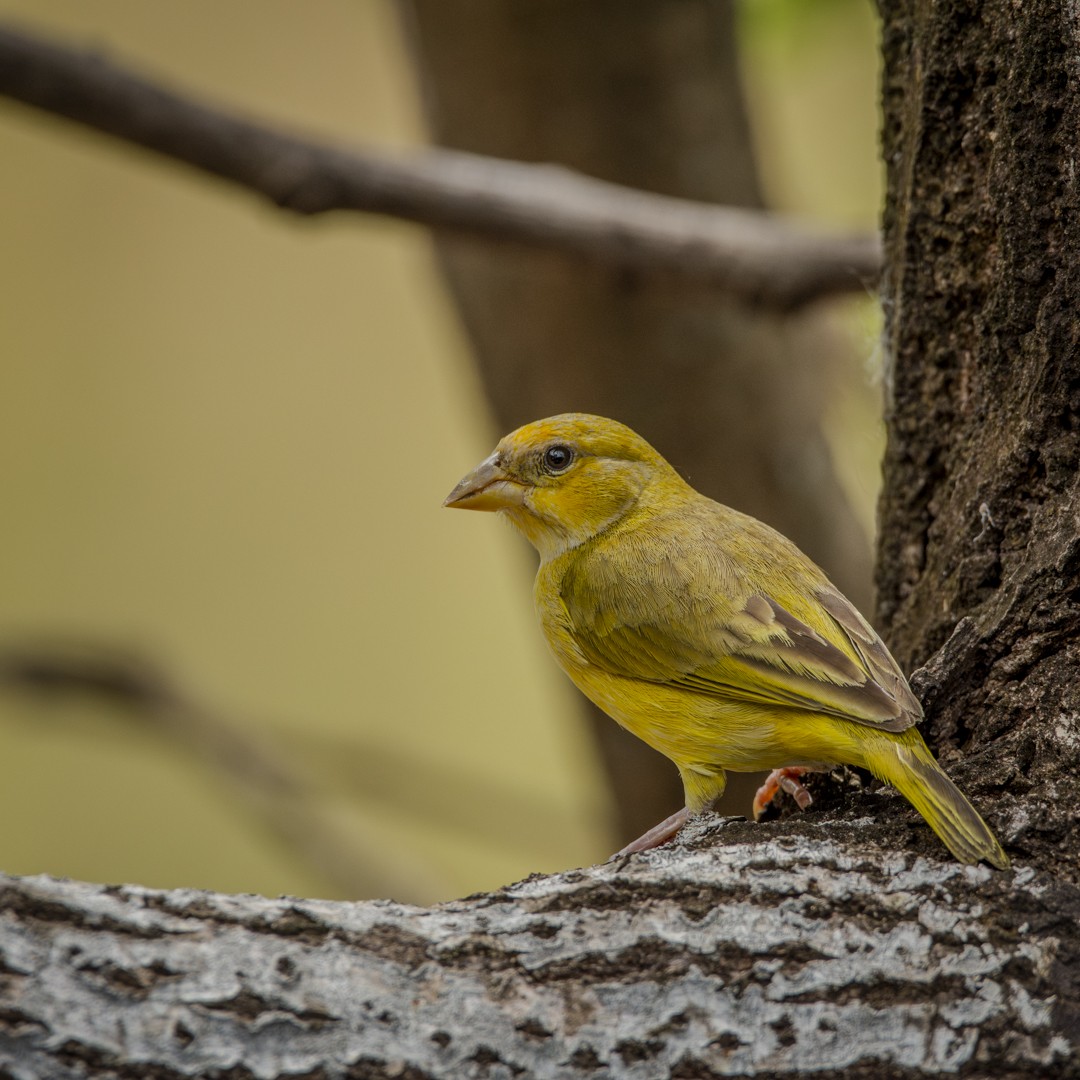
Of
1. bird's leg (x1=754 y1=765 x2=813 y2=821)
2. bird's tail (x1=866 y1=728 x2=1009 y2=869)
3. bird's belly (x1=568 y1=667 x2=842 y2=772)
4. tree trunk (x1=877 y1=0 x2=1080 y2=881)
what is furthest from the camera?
bird's leg (x1=754 y1=765 x2=813 y2=821)

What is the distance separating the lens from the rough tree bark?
159 cm

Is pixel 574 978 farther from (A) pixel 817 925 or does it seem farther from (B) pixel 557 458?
(B) pixel 557 458

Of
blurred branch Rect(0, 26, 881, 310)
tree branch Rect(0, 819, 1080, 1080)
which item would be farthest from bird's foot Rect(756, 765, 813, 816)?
blurred branch Rect(0, 26, 881, 310)

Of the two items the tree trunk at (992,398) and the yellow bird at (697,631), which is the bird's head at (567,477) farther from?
the tree trunk at (992,398)

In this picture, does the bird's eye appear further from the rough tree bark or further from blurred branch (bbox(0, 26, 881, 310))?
blurred branch (bbox(0, 26, 881, 310))

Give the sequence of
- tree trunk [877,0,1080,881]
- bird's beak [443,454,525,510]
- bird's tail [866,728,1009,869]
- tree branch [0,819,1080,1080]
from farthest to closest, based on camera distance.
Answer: bird's beak [443,454,525,510], tree trunk [877,0,1080,881], bird's tail [866,728,1009,869], tree branch [0,819,1080,1080]

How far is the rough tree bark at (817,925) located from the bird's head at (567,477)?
815 millimetres

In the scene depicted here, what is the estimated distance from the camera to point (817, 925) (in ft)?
5.90

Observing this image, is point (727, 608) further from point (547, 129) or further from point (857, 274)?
point (547, 129)

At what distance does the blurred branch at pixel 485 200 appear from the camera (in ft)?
12.9

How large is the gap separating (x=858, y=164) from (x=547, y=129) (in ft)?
10.9

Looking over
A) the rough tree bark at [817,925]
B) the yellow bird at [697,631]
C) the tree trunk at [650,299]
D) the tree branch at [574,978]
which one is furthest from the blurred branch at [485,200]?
the tree branch at [574,978]

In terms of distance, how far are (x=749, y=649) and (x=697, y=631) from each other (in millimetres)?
127

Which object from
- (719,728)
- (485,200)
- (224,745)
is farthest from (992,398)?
(224,745)
